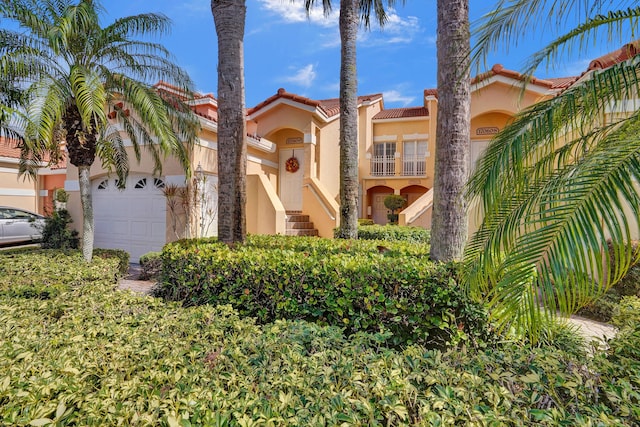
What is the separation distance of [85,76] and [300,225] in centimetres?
851

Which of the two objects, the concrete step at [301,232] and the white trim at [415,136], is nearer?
the concrete step at [301,232]

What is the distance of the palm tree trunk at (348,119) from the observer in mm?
9648

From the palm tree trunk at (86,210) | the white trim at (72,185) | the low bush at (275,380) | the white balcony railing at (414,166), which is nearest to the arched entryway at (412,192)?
the white balcony railing at (414,166)

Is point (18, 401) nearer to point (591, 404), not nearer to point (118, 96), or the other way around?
point (591, 404)

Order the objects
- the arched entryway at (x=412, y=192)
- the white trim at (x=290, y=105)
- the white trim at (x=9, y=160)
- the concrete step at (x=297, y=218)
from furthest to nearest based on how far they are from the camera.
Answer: the arched entryway at (x=412, y=192) < the white trim at (x=9, y=160) < the white trim at (x=290, y=105) < the concrete step at (x=297, y=218)

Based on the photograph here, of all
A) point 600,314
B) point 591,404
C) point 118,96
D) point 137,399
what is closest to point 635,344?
point 591,404

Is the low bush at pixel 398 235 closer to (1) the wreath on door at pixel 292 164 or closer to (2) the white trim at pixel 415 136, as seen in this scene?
(1) the wreath on door at pixel 292 164

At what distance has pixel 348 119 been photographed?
388 inches

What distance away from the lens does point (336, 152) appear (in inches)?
690

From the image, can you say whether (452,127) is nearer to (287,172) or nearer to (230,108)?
(230,108)

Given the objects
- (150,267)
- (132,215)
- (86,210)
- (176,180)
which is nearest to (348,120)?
(176,180)

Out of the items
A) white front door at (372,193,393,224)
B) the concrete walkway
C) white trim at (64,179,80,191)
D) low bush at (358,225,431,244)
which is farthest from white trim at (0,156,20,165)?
white front door at (372,193,393,224)

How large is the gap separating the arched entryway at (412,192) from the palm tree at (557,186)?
17.4 metres

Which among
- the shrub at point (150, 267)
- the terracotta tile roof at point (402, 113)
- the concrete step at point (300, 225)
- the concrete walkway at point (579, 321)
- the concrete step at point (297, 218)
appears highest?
the terracotta tile roof at point (402, 113)
